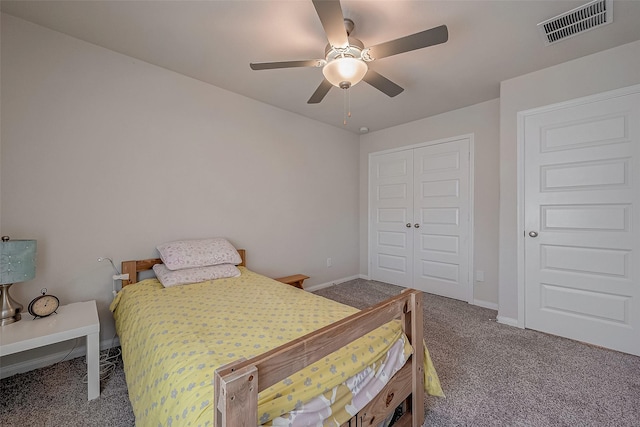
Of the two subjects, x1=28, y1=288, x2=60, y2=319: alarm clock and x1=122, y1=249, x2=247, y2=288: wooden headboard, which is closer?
x1=28, y1=288, x2=60, y2=319: alarm clock

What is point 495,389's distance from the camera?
1.69 metres

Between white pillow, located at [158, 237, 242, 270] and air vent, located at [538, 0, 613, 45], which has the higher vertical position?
air vent, located at [538, 0, 613, 45]

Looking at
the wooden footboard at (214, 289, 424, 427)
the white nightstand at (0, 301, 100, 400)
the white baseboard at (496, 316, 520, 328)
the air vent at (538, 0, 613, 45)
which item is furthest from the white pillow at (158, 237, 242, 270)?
the air vent at (538, 0, 613, 45)

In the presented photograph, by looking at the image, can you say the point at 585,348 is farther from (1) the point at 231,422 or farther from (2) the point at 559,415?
(1) the point at 231,422

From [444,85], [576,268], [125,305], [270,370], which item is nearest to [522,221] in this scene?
[576,268]

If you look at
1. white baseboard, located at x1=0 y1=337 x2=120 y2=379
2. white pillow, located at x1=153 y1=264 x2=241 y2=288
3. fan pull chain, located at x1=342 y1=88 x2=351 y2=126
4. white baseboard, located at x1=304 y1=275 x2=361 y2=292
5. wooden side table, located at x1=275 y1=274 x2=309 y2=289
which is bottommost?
white baseboard, located at x1=0 y1=337 x2=120 y2=379

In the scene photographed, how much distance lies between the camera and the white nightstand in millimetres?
1422

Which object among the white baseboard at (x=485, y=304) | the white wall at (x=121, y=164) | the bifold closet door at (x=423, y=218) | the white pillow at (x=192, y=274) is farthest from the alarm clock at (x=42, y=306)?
the white baseboard at (x=485, y=304)

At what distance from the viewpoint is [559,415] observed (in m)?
1.47

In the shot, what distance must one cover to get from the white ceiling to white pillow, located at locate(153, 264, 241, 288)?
6.06 feet

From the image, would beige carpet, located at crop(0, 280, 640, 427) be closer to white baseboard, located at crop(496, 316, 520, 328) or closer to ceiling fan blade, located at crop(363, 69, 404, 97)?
white baseboard, located at crop(496, 316, 520, 328)

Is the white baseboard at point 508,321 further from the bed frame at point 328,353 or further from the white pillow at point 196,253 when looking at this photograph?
the white pillow at point 196,253

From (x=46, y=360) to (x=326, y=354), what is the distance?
7.65 ft

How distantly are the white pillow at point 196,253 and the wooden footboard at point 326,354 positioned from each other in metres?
1.76
